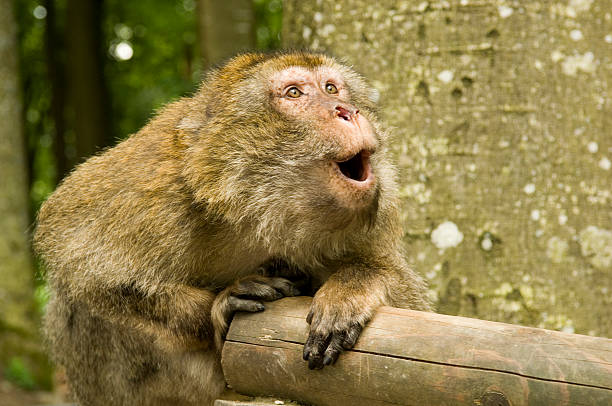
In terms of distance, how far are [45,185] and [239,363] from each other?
65.8ft

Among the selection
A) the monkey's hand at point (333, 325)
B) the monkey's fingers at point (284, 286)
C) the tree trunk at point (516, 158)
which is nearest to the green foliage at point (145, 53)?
the tree trunk at point (516, 158)

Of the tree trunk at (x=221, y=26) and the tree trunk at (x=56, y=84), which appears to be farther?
the tree trunk at (x=56, y=84)

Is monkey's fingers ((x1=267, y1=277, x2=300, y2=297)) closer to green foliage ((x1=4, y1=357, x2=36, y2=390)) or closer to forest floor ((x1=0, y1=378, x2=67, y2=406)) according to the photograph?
forest floor ((x1=0, y1=378, x2=67, y2=406))

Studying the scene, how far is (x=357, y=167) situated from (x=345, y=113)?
24cm

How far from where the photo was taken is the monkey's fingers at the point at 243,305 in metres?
3.30

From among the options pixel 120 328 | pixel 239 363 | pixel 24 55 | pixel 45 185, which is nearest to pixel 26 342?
pixel 120 328

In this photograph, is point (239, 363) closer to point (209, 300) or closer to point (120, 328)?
point (209, 300)

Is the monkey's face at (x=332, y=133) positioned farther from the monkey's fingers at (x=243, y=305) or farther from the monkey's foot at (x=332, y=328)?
the monkey's fingers at (x=243, y=305)

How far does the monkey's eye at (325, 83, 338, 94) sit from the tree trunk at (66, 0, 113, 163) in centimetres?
1079

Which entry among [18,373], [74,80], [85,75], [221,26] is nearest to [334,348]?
[221,26]

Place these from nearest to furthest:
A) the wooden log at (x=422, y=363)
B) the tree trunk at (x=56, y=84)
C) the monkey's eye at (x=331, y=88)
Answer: the wooden log at (x=422, y=363)
the monkey's eye at (x=331, y=88)
the tree trunk at (x=56, y=84)

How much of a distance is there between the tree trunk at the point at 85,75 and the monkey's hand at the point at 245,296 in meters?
10.9

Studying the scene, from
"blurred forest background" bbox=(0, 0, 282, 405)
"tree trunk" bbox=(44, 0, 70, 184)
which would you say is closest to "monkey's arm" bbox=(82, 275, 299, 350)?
"blurred forest background" bbox=(0, 0, 282, 405)

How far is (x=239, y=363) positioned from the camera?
320cm
